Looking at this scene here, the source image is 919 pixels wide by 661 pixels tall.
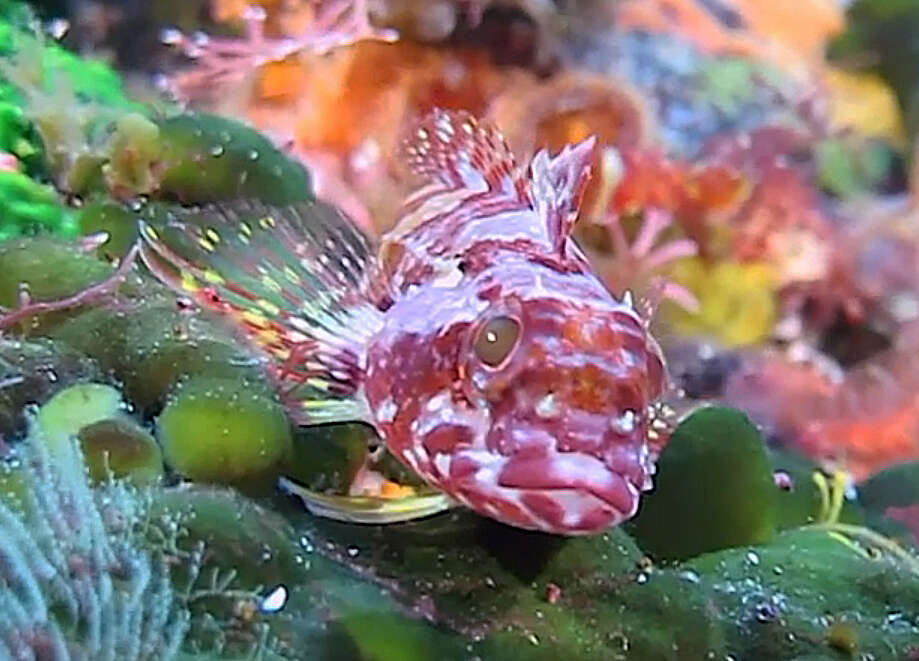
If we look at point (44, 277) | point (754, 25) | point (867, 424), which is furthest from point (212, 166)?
point (754, 25)

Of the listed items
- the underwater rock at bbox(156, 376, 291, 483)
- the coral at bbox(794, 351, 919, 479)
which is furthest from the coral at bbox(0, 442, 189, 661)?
the coral at bbox(794, 351, 919, 479)

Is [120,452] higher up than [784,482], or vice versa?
[120,452]

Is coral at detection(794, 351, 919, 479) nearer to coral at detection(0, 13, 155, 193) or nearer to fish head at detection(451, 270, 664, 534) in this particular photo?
coral at detection(0, 13, 155, 193)

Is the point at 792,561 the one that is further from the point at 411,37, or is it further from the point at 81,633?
the point at 411,37

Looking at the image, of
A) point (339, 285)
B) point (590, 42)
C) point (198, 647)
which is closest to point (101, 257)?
point (339, 285)

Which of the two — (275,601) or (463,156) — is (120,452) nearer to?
(275,601)

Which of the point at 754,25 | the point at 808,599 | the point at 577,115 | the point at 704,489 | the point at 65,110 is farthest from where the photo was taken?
the point at 754,25

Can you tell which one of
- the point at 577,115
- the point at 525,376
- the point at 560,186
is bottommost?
the point at 577,115

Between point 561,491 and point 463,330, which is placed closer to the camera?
point 561,491
